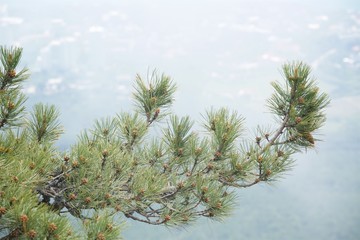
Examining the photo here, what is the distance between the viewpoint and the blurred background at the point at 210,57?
65.4 m

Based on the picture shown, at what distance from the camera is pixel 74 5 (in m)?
120

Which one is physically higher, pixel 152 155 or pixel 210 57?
pixel 210 57

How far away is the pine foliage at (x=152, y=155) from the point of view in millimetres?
1734

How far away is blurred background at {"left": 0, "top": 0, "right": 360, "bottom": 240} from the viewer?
214ft

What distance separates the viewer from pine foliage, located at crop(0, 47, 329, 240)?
173 centimetres

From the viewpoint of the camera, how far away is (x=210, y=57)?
104 metres

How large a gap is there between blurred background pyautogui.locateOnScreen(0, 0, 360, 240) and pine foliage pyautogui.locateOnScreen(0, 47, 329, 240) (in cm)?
5327

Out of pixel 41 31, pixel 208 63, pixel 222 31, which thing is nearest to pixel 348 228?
pixel 208 63

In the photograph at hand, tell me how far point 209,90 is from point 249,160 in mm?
90886

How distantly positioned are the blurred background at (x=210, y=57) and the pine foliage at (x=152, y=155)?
175 ft

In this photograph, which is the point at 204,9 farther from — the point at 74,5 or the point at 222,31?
the point at 74,5

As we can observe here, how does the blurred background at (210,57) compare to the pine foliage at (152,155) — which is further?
the blurred background at (210,57)

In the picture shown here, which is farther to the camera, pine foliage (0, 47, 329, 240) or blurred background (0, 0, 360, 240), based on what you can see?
blurred background (0, 0, 360, 240)

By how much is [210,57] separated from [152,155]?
10290 centimetres
